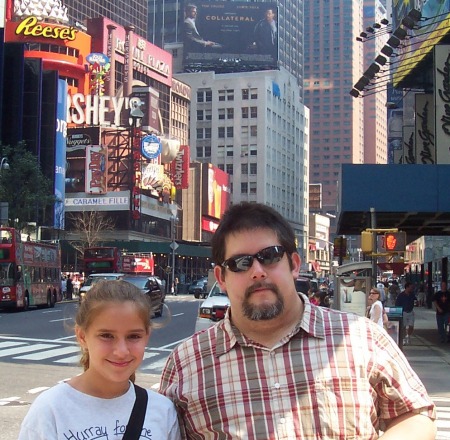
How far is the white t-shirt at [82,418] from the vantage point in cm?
269

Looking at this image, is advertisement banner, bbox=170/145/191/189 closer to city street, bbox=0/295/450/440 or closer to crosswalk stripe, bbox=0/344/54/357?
city street, bbox=0/295/450/440

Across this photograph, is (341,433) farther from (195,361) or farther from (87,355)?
(87,355)

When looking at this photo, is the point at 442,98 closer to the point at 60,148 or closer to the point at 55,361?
the point at 55,361

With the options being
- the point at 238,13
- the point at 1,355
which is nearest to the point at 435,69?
the point at 1,355

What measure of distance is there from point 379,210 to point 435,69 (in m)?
13.8

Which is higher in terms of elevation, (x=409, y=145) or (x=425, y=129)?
(x=409, y=145)

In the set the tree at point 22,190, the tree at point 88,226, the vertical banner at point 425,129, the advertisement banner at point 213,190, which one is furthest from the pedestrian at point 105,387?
the advertisement banner at point 213,190

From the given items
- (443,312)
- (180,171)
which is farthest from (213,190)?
(443,312)

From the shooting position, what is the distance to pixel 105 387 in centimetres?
281

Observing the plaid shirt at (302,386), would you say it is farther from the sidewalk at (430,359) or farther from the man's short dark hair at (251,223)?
the sidewalk at (430,359)

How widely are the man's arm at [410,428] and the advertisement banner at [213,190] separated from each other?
374ft

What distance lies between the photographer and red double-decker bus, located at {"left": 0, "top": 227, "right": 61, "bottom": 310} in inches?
1419

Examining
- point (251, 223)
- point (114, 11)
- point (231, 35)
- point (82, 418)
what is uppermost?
point (231, 35)

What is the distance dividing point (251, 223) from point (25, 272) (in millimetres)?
36126
